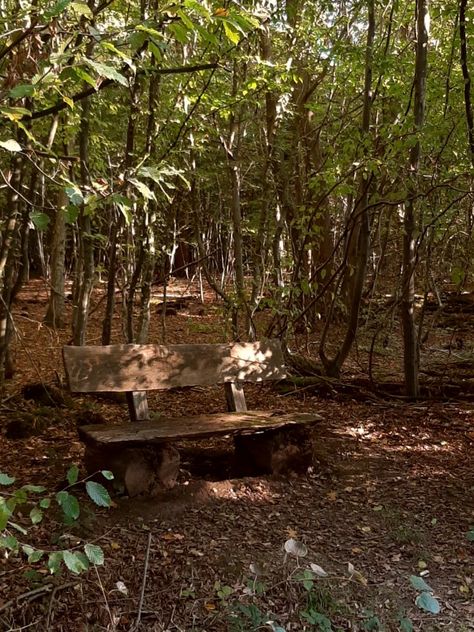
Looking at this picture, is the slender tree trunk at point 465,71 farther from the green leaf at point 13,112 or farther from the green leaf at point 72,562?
the green leaf at point 72,562

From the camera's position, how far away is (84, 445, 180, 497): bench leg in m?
4.11

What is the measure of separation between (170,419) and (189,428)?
366 mm

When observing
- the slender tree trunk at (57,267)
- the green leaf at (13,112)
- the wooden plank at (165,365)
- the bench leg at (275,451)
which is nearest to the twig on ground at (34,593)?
the wooden plank at (165,365)

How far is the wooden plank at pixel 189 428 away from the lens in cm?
401

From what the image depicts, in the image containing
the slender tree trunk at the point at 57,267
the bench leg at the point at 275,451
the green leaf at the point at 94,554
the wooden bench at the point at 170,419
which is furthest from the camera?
the slender tree trunk at the point at 57,267

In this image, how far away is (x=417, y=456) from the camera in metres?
5.33

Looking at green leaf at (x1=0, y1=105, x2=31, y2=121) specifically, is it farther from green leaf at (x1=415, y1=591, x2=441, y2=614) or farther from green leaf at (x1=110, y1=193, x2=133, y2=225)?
green leaf at (x1=415, y1=591, x2=441, y2=614)

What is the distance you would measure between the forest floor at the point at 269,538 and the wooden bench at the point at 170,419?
0.18 meters

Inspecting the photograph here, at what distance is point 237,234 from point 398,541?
16.8 ft

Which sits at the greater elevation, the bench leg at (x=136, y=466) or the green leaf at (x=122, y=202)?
the green leaf at (x=122, y=202)

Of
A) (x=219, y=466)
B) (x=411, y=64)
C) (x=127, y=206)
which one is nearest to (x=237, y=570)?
(x=219, y=466)

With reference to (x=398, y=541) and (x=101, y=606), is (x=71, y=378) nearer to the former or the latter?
(x=101, y=606)

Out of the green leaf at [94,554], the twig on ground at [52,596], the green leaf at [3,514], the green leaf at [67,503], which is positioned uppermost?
the green leaf at [3,514]

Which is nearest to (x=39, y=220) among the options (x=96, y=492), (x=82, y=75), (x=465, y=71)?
(x=82, y=75)
